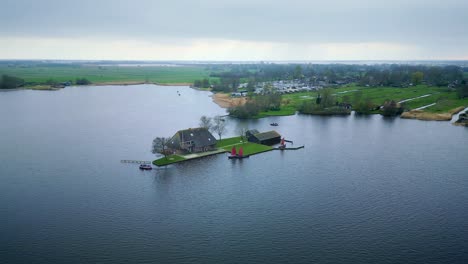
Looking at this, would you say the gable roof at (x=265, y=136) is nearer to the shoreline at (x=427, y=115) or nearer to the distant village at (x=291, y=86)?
the shoreline at (x=427, y=115)

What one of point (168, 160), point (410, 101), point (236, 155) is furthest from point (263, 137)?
point (410, 101)

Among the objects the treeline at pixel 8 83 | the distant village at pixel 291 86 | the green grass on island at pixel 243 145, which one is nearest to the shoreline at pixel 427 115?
the green grass on island at pixel 243 145

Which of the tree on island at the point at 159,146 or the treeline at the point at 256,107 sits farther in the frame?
the treeline at the point at 256,107

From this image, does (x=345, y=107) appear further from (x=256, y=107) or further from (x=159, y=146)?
(x=159, y=146)

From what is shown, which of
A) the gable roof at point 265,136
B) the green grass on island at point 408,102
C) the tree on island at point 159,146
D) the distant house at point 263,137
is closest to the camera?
the tree on island at point 159,146

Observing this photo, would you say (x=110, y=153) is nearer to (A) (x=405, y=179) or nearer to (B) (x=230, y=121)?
(B) (x=230, y=121)

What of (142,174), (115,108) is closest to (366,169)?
(142,174)
